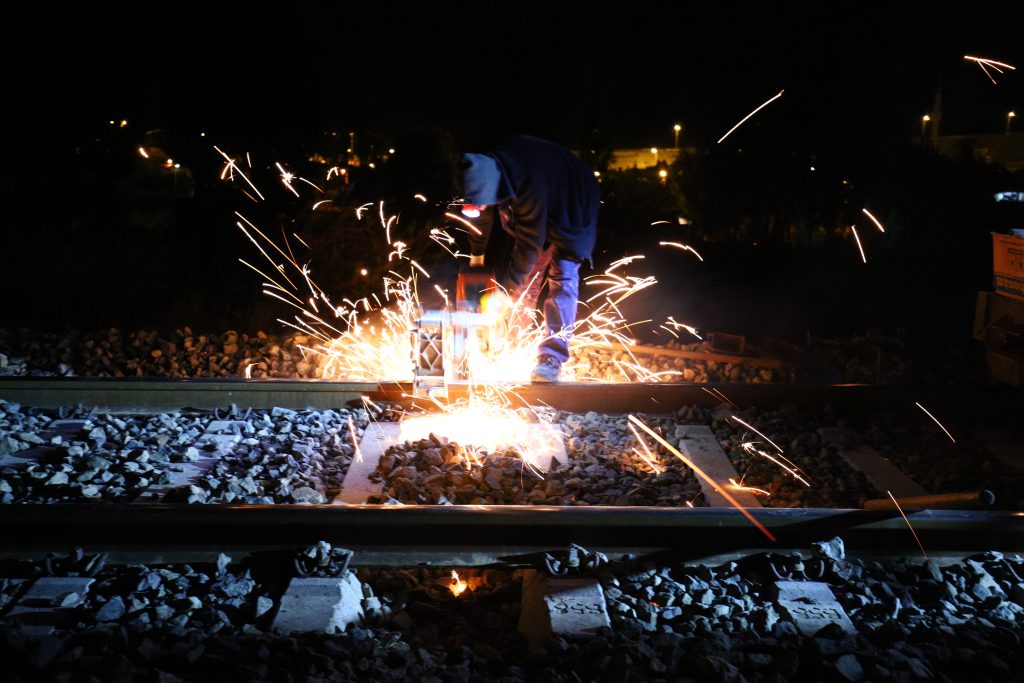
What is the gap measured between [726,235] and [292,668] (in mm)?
13303

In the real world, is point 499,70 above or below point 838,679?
above

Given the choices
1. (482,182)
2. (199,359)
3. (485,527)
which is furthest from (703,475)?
(199,359)

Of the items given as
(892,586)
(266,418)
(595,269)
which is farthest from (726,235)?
(892,586)

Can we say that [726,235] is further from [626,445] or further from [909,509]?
[909,509]

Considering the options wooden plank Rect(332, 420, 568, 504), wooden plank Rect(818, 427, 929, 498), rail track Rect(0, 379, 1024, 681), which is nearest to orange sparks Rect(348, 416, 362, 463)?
wooden plank Rect(332, 420, 568, 504)

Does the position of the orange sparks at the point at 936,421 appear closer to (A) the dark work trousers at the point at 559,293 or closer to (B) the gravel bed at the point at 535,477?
(B) the gravel bed at the point at 535,477

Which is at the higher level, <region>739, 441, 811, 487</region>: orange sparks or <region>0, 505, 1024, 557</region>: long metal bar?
<region>0, 505, 1024, 557</region>: long metal bar

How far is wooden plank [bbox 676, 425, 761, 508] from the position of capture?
4262 millimetres

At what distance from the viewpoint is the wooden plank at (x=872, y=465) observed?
175 inches

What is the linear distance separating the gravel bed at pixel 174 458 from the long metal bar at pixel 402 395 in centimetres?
14

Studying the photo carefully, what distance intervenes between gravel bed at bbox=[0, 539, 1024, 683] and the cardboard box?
252 cm

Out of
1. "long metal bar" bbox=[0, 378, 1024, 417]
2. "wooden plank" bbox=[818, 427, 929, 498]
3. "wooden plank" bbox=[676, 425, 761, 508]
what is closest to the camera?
"wooden plank" bbox=[676, 425, 761, 508]

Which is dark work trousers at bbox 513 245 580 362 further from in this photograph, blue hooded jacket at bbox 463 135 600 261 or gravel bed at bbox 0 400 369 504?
gravel bed at bbox 0 400 369 504

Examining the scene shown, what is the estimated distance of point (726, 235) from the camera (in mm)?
14797
